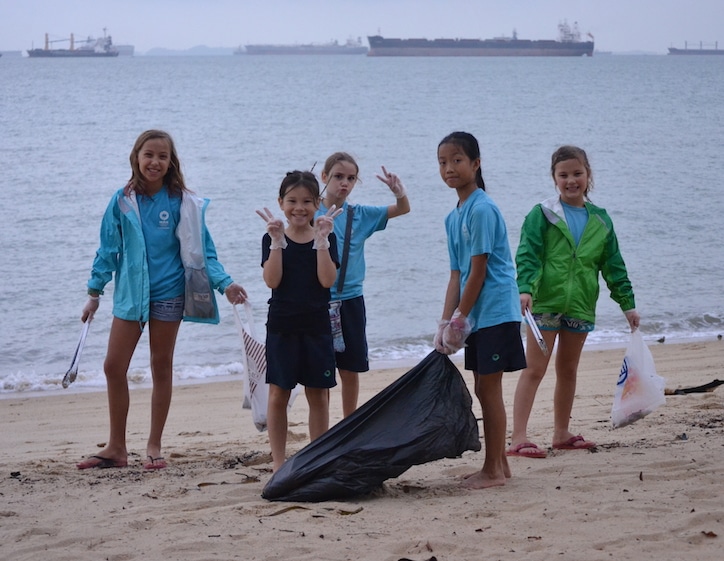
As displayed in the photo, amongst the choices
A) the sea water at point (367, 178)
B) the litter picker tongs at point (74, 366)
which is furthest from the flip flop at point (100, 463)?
the sea water at point (367, 178)

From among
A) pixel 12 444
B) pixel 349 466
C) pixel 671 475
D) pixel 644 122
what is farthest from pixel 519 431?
pixel 644 122

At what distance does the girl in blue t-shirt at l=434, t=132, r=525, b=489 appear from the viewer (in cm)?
411

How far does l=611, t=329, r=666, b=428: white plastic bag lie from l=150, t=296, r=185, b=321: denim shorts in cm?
240

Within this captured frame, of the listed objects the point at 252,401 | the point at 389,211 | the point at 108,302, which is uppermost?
the point at 389,211

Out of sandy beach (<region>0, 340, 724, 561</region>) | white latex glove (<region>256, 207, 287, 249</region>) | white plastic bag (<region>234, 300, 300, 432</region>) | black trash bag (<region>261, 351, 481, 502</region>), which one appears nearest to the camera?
sandy beach (<region>0, 340, 724, 561</region>)

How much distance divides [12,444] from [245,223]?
12792 millimetres

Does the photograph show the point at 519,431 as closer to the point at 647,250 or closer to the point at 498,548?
the point at 498,548

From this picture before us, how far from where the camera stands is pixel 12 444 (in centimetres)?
646

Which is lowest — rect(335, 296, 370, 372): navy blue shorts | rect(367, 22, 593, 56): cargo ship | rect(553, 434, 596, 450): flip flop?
rect(553, 434, 596, 450): flip flop

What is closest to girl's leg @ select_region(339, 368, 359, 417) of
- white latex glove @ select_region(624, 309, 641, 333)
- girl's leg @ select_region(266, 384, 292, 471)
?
girl's leg @ select_region(266, 384, 292, 471)

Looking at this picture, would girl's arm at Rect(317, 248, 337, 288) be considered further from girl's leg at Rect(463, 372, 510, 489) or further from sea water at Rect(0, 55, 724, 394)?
sea water at Rect(0, 55, 724, 394)

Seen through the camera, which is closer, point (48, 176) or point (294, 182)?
point (294, 182)

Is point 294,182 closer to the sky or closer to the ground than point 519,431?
closer to the sky

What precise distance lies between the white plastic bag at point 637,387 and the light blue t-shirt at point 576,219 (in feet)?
2.06
